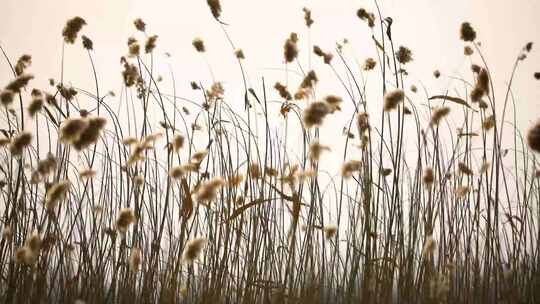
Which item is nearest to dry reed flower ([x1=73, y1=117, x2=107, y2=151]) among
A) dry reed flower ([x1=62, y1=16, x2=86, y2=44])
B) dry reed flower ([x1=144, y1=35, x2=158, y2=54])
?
dry reed flower ([x1=62, y1=16, x2=86, y2=44])

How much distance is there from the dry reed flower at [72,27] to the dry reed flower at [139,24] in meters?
0.32

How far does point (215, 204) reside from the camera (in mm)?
2062

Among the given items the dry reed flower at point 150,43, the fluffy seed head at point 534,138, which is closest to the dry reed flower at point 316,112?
the fluffy seed head at point 534,138

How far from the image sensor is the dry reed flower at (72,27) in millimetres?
1823

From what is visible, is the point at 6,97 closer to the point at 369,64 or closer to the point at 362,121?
the point at 362,121

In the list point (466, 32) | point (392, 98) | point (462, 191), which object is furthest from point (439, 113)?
point (462, 191)

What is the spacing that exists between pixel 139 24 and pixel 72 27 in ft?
1.17

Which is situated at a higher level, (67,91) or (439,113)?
(67,91)

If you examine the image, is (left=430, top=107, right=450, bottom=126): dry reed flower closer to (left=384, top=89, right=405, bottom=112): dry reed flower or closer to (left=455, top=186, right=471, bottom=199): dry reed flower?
(left=384, top=89, right=405, bottom=112): dry reed flower

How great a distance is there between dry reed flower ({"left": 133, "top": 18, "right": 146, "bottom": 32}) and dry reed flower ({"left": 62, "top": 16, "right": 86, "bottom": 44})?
1.04 feet

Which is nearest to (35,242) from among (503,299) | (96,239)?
(96,239)

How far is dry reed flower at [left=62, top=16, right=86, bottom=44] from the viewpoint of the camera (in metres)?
1.82

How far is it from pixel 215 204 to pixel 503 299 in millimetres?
1037

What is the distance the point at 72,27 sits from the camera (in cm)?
183
